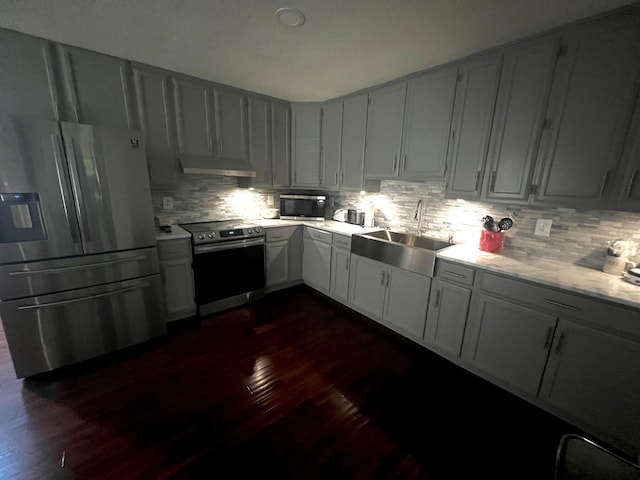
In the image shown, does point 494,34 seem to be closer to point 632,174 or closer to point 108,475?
point 632,174

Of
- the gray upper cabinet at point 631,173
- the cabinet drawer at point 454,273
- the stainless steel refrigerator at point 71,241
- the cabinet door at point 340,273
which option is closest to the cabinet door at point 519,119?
the gray upper cabinet at point 631,173

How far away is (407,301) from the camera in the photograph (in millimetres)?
2373

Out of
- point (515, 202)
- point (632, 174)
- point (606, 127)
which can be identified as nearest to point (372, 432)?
point (515, 202)

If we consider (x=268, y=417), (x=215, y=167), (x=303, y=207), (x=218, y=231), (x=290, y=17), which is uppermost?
(x=290, y=17)

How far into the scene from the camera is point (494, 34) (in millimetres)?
1745

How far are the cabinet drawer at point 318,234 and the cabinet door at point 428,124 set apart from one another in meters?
1.11

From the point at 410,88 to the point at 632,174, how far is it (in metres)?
1.72

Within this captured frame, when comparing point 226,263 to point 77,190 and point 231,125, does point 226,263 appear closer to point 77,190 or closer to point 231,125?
point 77,190

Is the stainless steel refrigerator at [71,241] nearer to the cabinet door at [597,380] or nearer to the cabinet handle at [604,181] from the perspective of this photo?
the cabinet door at [597,380]

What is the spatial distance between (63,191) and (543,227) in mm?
3623

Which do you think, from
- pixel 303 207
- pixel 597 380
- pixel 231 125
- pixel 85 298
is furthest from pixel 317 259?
pixel 597 380

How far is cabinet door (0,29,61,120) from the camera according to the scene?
72.2 inches

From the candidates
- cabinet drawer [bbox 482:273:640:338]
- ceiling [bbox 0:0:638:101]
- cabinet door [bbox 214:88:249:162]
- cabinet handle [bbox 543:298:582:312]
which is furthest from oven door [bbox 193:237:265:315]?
cabinet handle [bbox 543:298:582:312]

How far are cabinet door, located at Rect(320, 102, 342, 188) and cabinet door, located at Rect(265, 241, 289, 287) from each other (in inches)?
40.1
